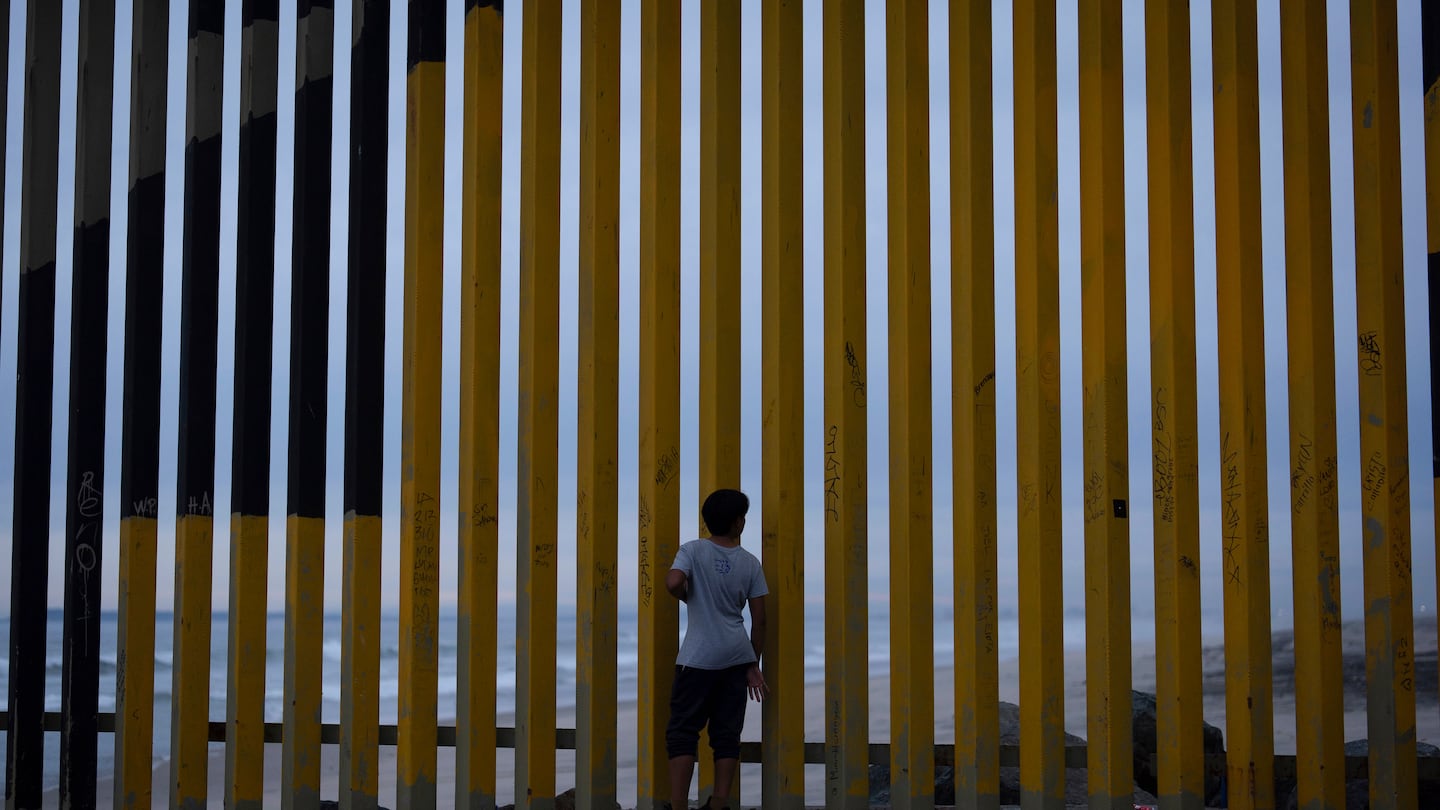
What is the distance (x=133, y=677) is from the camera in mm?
5984

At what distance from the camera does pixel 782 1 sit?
598 centimetres

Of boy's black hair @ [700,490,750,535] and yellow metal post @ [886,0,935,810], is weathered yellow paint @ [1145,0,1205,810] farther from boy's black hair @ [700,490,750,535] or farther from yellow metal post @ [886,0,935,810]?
boy's black hair @ [700,490,750,535]

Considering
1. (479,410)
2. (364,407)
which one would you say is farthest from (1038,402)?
(364,407)

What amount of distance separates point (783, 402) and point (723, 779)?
65.0 inches

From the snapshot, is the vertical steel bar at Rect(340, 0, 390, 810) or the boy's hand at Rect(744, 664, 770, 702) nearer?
the boy's hand at Rect(744, 664, 770, 702)

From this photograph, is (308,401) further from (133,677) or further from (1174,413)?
(1174,413)

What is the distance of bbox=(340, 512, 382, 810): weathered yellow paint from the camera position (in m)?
5.79

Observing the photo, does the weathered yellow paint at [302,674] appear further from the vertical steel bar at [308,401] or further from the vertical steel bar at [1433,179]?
the vertical steel bar at [1433,179]

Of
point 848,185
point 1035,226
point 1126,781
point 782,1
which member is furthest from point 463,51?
point 1126,781

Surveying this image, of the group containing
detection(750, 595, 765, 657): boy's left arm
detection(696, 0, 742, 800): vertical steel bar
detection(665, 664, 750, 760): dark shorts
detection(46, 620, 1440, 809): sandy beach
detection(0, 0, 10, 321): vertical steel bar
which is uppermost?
detection(0, 0, 10, 321): vertical steel bar

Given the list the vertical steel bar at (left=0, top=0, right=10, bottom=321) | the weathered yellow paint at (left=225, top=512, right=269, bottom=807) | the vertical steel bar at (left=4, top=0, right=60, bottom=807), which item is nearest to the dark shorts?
the weathered yellow paint at (left=225, top=512, right=269, bottom=807)

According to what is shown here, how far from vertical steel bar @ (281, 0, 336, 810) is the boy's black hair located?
6.18 feet

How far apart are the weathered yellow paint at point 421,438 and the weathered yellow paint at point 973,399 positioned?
236 cm

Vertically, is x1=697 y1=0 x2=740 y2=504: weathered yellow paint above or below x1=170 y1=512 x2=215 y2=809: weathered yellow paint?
above
